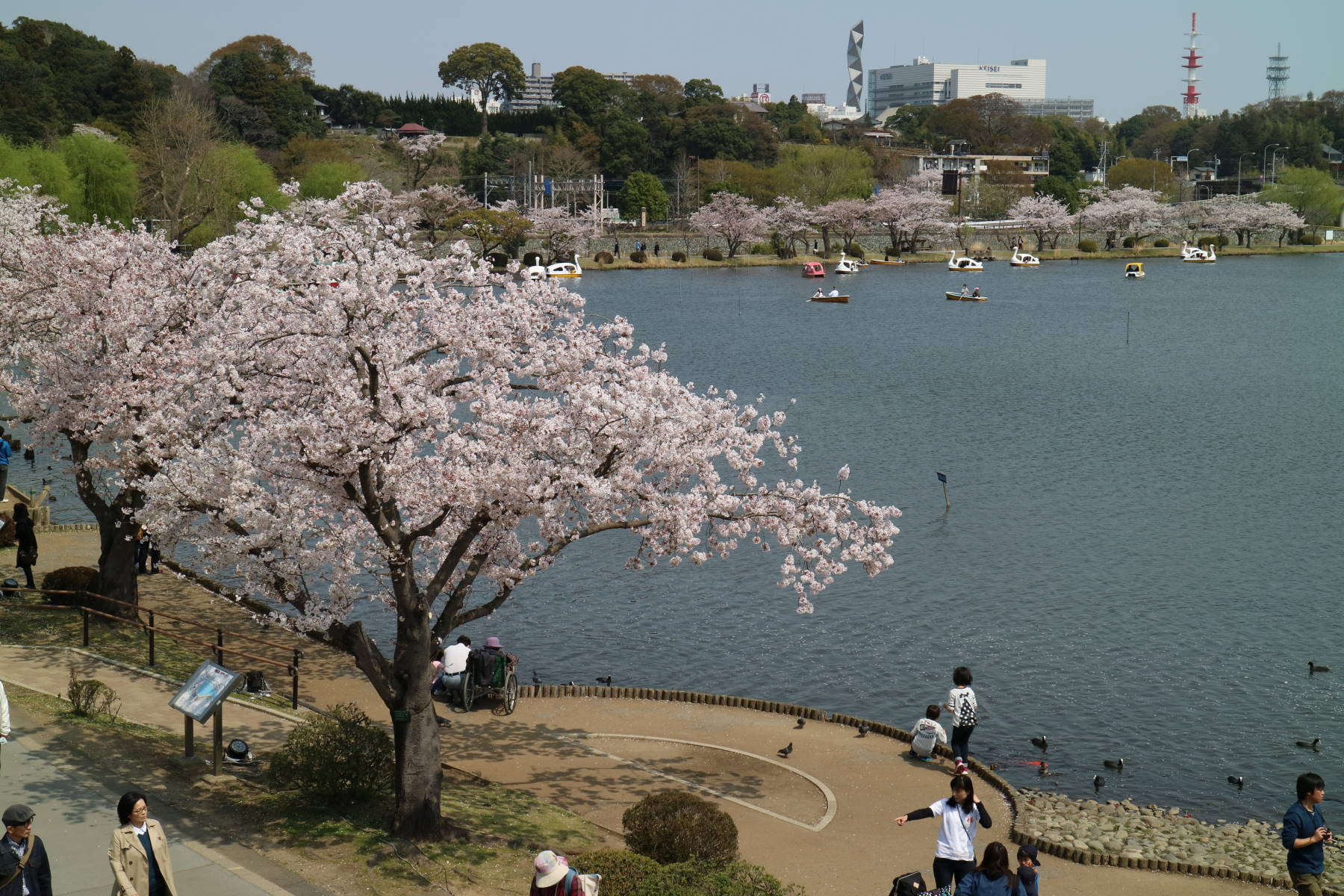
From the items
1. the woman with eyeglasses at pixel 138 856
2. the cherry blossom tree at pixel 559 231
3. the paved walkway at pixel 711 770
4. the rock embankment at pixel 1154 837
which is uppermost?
the cherry blossom tree at pixel 559 231

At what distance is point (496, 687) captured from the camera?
69.6 feet

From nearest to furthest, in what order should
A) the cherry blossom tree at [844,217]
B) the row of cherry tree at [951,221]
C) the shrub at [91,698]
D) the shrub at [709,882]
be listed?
the shrub at [709,882] → the shrub at [91,698] → the row of cherry tree at [951,221] → the cherry blossom tree at [844,217]

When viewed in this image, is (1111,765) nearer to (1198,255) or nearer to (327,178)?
(327,178)

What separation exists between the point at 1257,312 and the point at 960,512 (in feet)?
212

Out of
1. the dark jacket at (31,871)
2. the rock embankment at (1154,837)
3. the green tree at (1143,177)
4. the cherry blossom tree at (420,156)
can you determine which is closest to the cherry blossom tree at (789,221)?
the cherry blossom tree at (420,156)

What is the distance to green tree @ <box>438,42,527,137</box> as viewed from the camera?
193 m

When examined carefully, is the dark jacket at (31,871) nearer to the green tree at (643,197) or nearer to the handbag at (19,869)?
the handbag at (19,869)

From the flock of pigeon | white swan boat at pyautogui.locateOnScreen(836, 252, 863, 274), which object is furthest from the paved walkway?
white swan boat at pyautogui.locateOnScreen(836, 252, 863, 274)

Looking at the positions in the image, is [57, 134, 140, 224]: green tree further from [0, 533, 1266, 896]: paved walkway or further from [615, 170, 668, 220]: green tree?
[615, 170, 668, 220]: green tree

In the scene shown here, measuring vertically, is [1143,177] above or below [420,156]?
below

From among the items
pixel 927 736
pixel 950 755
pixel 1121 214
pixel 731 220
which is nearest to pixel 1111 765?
pixel 950 755

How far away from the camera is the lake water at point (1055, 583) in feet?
76.7

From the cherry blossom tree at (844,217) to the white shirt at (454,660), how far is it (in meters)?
115

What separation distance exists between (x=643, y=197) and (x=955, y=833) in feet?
450
